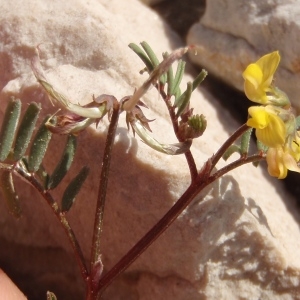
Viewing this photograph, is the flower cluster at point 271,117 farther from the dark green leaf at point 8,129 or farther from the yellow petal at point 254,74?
the dark green leaf at point 8,129

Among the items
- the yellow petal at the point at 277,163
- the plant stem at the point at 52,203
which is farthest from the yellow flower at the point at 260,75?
the plant stem at the point at 52,203

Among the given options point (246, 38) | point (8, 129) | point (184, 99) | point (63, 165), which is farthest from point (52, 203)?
point (246, 38)

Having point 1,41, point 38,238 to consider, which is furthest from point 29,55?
point 38,238

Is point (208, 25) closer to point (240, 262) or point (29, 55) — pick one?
point (29, 55)

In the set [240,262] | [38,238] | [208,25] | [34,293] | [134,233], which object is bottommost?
[34,293]

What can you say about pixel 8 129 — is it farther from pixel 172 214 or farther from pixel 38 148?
pixel 172 214

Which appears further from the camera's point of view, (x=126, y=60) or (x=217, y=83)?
(x=217, y=83)
